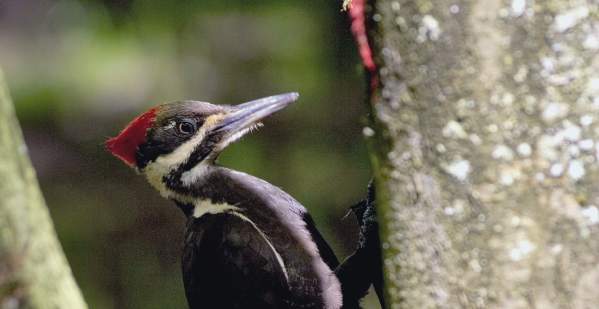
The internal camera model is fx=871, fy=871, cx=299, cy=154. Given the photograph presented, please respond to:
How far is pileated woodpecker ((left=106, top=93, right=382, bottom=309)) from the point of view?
259cm

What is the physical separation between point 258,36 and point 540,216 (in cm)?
469

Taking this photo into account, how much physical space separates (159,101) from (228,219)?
3.71 metres

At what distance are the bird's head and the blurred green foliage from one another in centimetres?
278

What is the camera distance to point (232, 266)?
264cm

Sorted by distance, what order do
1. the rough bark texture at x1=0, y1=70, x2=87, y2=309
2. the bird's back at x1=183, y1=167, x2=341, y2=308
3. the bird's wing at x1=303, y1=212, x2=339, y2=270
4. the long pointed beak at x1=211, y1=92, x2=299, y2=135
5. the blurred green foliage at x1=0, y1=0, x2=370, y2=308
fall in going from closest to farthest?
the rough bark texture at x1=0, y1=70, x2=87, y2=309 → the bird's back at x1=183, y1=167, x2=341, y2=308 → the bird's wing at x1=303, y1=212, x2=339, y2=270 → the long pointed beak at x1=211, y1=92, x2=299, y2=135 → the blurred green foliage at x1=0, y1=0, x2=370, y2=308

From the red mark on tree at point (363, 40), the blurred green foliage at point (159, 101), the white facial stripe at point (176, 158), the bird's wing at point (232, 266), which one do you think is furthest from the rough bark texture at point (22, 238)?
the blurred green foliage at point (159, 101)

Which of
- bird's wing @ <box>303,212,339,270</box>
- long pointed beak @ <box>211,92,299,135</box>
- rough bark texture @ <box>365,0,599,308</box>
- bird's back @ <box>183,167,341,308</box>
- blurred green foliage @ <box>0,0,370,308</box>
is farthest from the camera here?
blurred green foliage @ <box>0,0,370,308</box>

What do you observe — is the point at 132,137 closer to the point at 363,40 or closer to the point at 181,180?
the point at 181,180

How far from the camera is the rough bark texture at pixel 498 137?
1640mm

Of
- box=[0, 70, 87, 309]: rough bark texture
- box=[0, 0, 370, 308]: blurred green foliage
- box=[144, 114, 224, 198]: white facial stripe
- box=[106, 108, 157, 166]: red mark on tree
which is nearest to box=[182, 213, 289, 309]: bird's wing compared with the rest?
box=[144, 114, 224, 198]: white facial stripe

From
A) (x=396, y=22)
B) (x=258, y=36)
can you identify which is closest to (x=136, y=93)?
(x=258, y=36)

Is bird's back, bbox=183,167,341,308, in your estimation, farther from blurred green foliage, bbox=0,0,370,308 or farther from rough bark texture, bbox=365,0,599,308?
blurred green foliage, bbox=0,0,370,308

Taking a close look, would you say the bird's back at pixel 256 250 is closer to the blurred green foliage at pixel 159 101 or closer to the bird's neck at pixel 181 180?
the bird's neck at pixel 181 180

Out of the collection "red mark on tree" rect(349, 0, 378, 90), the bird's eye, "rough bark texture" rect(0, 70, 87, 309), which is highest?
"red mark on tree" rect(349, 0, 378, 90)
